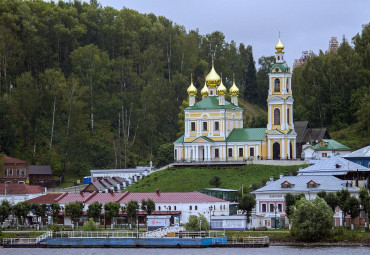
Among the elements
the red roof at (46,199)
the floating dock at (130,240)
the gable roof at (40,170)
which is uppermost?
the gable roof at (40,170)

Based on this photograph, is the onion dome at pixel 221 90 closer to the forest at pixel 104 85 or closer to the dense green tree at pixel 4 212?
the forest at pixel 104 85

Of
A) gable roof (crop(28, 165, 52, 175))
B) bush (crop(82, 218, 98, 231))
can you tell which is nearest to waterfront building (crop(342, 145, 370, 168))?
bush (crop(82, 218, 98, 231))

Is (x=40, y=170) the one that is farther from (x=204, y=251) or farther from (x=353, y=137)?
(x=204, y=251)

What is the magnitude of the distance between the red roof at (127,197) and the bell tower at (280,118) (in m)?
19.7

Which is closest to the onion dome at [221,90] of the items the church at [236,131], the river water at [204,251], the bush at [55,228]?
the church at [236,131]

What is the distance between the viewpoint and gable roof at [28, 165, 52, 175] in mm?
124750

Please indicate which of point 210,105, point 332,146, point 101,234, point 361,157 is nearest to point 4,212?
point 101,234

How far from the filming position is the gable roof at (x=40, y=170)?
12475 centimetres

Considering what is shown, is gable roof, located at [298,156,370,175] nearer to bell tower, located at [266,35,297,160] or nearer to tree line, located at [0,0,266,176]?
bell tower, located at [266,35,297,160]

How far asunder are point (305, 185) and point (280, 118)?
85.1 feet

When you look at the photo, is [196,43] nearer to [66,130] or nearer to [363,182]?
[66,130]

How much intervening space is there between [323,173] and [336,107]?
1308 inches

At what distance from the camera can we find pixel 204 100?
420 feet

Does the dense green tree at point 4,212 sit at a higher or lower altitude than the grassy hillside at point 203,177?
lower
